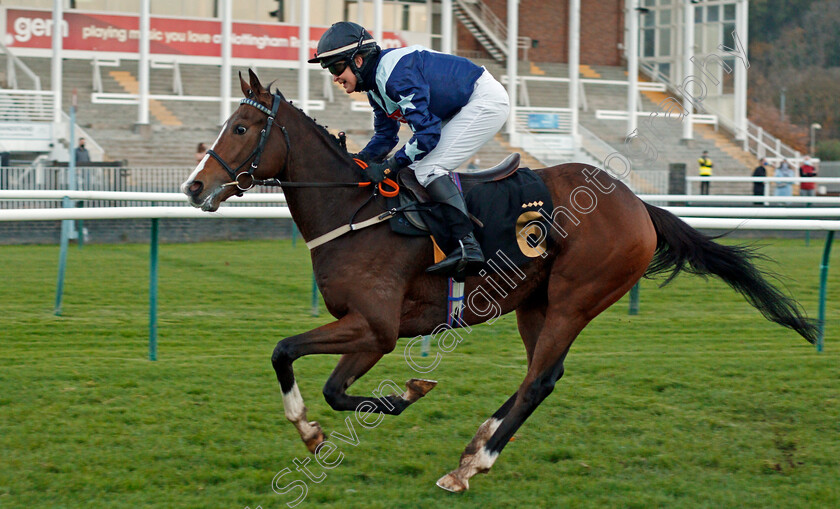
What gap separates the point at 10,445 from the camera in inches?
163

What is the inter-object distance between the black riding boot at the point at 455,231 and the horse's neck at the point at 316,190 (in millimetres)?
353

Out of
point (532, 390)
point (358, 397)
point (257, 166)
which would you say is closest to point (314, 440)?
point (358, 397)

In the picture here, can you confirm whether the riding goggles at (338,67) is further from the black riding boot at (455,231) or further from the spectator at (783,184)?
the spectator at (783,184)

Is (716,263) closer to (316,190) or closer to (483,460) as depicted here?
(483,460)

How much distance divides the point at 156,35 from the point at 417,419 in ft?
71.6

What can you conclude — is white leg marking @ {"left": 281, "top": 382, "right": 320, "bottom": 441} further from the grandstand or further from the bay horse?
the grandstand

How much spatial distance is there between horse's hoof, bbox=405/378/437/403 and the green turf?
0.22m

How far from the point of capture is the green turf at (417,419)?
3.79 metres

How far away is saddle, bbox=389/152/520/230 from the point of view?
416cm

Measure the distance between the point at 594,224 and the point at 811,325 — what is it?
1.34 meters

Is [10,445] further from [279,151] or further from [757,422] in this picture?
[757,422]

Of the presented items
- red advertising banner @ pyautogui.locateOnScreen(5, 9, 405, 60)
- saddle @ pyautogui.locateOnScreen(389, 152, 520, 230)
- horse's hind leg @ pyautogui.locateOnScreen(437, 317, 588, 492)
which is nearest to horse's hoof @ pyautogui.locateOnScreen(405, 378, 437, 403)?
horse's hind leg @ pyautogui.locateOnScreen(437, 317, 588, 492)

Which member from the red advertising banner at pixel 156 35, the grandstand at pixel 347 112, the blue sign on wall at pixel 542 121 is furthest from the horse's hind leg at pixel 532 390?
the red advertising banner at pixel 156 35

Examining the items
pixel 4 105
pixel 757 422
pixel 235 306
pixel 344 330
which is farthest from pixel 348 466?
pixel 4 105
